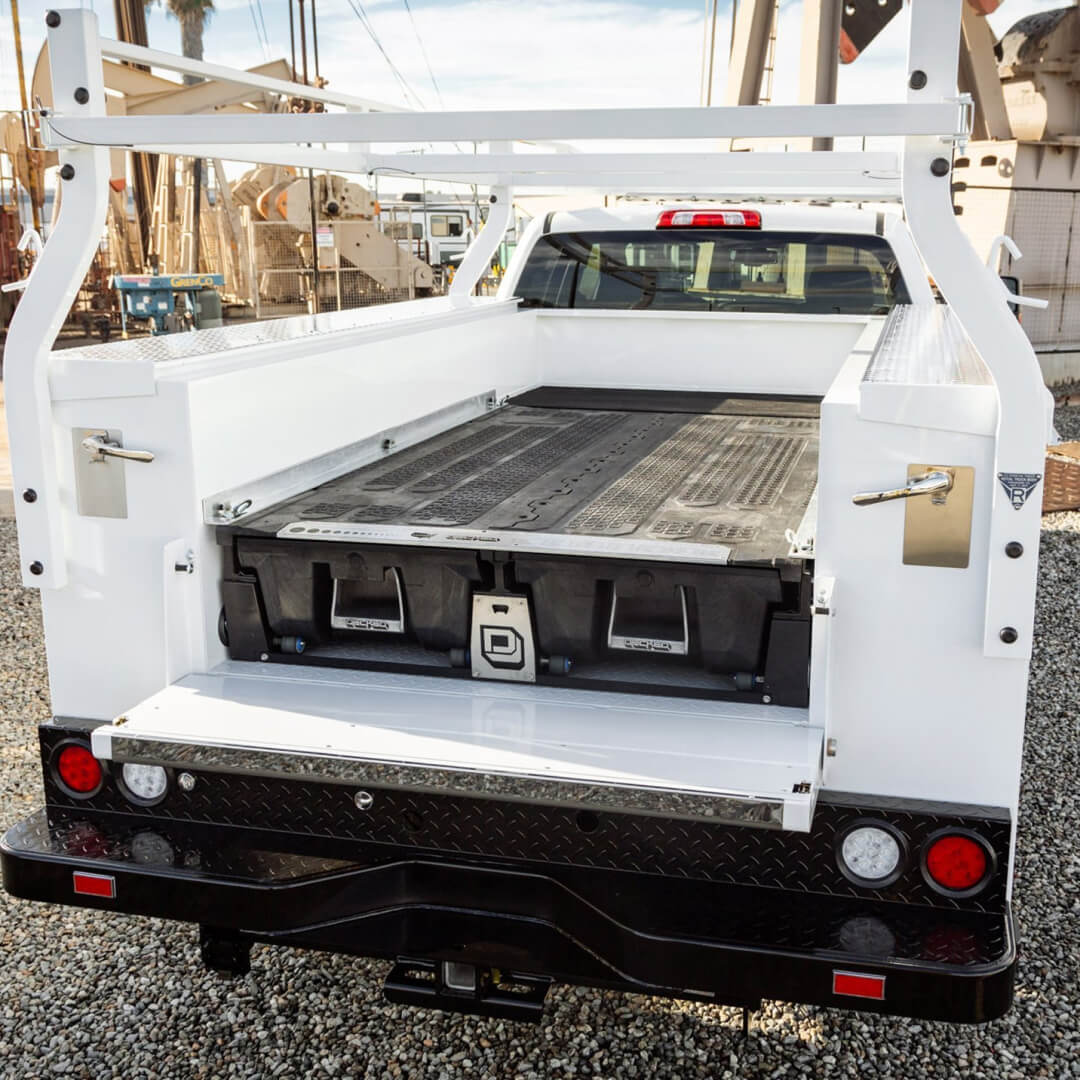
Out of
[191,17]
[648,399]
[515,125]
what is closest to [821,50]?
[648,399]

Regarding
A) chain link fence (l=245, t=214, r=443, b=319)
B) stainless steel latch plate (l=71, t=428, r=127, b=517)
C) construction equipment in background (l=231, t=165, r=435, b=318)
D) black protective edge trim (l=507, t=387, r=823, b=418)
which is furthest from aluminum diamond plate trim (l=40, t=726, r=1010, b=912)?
chain link fence (l=245, t=214, r=443, b=319)

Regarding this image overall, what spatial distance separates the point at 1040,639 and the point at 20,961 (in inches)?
192

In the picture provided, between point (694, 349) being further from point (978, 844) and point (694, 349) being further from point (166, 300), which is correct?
point (166, 300)

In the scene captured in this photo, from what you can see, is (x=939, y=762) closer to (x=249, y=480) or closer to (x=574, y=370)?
(x=249, y=480)

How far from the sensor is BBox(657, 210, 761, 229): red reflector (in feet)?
19.8

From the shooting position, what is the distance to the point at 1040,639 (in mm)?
6211

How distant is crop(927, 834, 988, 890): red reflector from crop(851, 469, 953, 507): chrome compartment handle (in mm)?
671

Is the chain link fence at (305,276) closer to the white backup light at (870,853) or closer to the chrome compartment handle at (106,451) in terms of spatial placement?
the chrome compartment handle at (106,451)

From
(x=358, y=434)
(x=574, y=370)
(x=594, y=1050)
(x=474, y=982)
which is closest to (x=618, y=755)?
(x=474, y=982)

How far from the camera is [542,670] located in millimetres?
2818

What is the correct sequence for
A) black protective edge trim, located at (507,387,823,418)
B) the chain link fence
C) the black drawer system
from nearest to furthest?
1. the black drawer system
2. black protective edge trim, located at (507,387,823,418)
3. the chain link fence

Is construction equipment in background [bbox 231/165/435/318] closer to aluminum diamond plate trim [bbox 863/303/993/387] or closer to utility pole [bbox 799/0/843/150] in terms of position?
utility pole [bbox 799/0/843/150]

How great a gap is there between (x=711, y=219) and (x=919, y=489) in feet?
13.0

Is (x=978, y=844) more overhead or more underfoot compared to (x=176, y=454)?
more underfoot
